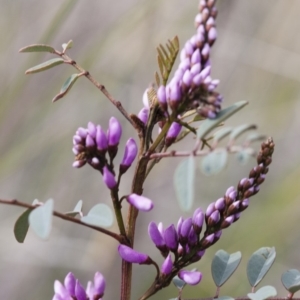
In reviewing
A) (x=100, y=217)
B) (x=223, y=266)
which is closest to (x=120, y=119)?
(x=223, y=266)

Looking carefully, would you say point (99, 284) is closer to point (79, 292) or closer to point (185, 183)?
point (79, 292)

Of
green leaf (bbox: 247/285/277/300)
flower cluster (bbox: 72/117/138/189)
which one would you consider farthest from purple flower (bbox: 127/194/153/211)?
green leaf (bbox: 247/285/277/300)

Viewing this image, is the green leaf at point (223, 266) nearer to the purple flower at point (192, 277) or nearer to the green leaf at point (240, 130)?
the purple flower at point (192, 277)

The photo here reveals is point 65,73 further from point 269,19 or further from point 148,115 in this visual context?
point 148,115

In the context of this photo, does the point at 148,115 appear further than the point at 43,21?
No

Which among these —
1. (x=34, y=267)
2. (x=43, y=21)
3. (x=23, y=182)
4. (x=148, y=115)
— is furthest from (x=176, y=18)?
(x=148, y=115)

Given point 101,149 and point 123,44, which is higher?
point 123,44

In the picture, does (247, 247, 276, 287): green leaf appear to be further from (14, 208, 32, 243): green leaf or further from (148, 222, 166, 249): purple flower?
(14, 208, 32, 243): green leaf
